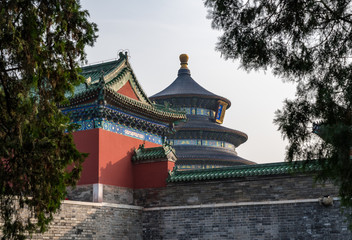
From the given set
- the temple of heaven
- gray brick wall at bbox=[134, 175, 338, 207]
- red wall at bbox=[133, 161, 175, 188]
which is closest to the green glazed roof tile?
gray brick wall at bbox=[134, 175, 338, 207]

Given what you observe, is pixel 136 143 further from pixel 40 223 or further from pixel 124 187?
pixel 40 223

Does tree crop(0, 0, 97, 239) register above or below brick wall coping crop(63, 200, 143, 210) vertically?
above

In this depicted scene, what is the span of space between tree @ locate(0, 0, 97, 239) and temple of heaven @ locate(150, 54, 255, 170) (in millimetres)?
14305

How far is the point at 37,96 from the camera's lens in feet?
Answer: 23.5

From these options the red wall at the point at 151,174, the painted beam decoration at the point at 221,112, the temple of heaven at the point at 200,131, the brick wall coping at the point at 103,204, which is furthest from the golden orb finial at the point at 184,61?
the brick wall coping at the point at 103,204

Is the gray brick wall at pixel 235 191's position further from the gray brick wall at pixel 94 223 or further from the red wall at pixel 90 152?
the red wall at pixel 90 152

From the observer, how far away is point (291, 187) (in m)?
13.0

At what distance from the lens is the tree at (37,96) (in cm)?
678

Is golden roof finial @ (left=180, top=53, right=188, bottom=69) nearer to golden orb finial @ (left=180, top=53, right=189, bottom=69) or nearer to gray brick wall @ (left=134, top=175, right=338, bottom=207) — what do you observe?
golden orb finial @ (left=180, top=53, right=189, bottom=69)

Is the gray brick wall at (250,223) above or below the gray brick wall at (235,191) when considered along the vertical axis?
below

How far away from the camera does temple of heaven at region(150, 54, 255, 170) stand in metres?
22.1

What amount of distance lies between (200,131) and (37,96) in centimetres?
1603

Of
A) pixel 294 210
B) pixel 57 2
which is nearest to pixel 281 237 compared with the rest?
pixel 294 210

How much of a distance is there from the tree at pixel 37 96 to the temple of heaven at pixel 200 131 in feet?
46.9
